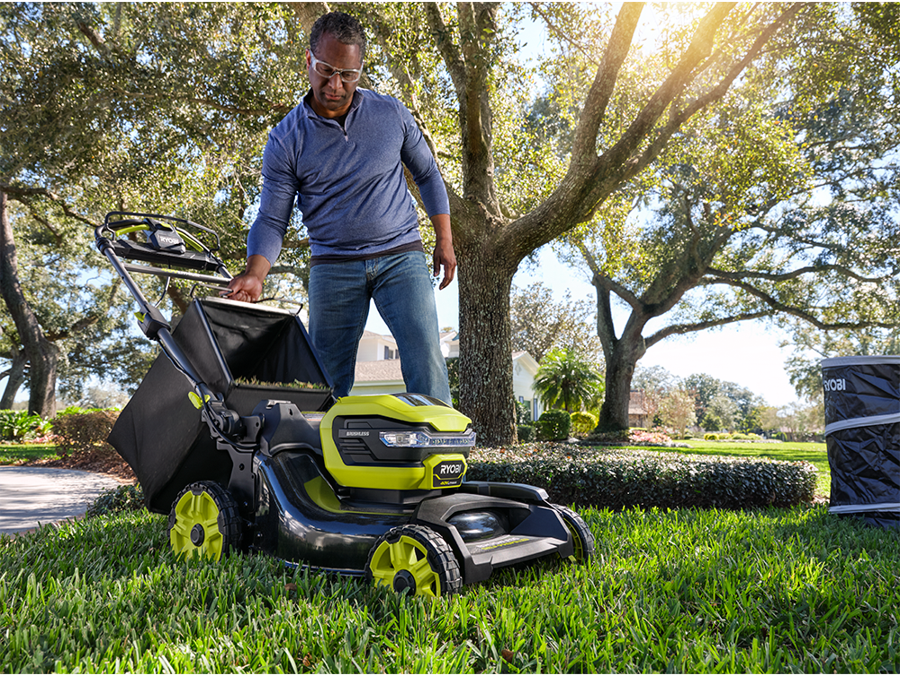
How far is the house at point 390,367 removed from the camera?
29.4 meters

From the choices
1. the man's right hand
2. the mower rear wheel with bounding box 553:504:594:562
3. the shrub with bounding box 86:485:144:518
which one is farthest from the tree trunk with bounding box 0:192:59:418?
the mower rear wheel with bounding box 553:504:594:562

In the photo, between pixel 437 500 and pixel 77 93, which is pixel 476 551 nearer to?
pixel 437 500

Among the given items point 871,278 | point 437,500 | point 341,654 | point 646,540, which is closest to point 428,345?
point 437,500

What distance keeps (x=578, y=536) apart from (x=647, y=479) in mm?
3003

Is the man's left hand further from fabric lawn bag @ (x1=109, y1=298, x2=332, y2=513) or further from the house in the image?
the house

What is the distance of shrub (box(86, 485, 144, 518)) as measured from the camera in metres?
4.64

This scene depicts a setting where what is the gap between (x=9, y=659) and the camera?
1443 millimetres

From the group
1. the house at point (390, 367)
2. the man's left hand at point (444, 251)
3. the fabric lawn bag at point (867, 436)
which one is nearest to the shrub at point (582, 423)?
the house at point (390, 367)

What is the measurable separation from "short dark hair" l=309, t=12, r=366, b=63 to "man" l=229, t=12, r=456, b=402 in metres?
0.17

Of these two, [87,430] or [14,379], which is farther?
[14,379]

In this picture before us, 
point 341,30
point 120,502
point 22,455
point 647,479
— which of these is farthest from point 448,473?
point 22,455

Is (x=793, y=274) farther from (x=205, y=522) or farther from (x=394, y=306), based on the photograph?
(x=205, y=522)

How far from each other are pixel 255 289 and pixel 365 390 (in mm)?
25638

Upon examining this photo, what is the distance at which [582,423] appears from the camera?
74.5ft
